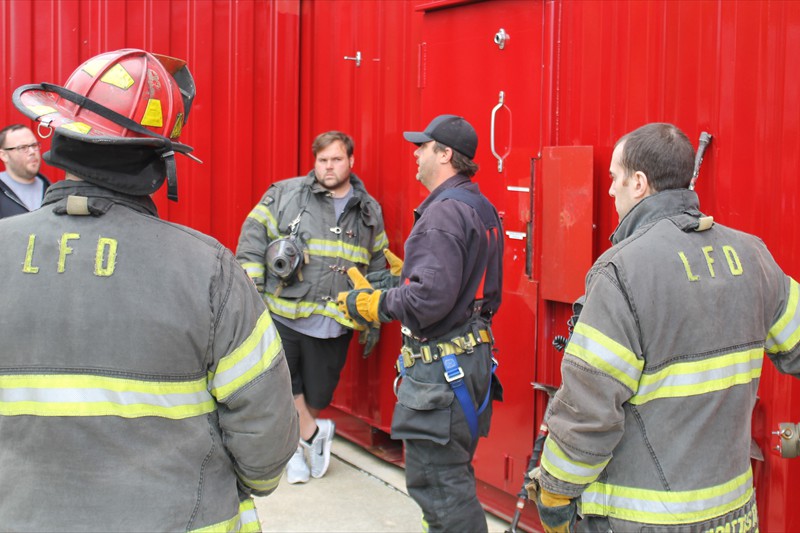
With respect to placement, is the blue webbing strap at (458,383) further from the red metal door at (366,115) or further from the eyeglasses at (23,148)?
the eyeglasses at (23,148)

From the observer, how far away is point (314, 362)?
5.35 m

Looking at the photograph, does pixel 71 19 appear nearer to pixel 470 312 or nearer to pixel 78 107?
pixel 470 312

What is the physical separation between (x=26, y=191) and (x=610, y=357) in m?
3.87

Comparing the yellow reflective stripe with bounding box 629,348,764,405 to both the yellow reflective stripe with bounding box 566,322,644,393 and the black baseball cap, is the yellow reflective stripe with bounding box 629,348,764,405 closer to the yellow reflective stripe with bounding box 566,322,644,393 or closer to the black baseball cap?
the yellow reflective stripe with bounding box 566,322,644,393

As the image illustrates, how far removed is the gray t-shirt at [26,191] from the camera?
5.15m

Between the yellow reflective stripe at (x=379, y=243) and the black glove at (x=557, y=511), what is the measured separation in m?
2.84

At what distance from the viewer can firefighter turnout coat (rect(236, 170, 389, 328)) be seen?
5250 millimetres

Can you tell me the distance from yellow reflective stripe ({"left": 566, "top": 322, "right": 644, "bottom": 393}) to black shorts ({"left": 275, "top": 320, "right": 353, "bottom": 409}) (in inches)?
119


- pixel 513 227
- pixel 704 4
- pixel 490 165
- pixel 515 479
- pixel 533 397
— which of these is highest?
pixel 704 4

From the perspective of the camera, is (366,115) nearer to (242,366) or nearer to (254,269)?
(254,269)

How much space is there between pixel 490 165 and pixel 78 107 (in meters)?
2.77

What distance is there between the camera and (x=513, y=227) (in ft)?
14.7

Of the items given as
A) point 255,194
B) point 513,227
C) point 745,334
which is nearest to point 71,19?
point 255,194

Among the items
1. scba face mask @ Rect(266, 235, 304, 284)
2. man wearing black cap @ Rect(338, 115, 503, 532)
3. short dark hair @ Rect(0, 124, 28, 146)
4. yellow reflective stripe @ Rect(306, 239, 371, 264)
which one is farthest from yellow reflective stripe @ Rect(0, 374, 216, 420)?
short dark hair @ Rect(0, 124, 28, 146)
